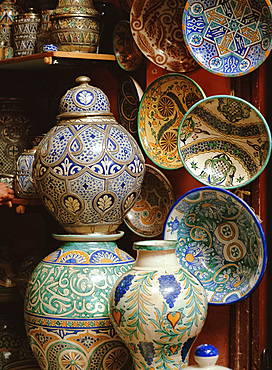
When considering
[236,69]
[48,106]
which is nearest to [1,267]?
[48,106]

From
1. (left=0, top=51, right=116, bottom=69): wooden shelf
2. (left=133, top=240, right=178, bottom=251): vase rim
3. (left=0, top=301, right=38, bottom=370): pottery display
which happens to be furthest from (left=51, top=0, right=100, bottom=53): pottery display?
(left=0, top=301, right=38, bottom=370): pottery display

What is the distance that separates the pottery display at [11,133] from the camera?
2695 millimetres

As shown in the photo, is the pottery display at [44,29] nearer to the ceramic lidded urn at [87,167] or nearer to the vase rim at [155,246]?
the ceramic lidded urn at [87,167]

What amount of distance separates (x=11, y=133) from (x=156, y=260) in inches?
42.4

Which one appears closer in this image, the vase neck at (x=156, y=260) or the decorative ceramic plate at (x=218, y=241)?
the vase neck at (x=156, y=260)

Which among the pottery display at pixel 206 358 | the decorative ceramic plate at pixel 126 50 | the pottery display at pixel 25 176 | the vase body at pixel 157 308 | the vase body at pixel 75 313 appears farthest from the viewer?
the pottery display at pixel 25 176

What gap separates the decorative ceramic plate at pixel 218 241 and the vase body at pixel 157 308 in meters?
0.22

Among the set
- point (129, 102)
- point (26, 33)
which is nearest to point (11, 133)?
point (26, 33)

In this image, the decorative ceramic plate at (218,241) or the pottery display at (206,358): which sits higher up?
the decorative ceramic plate at (218,241)

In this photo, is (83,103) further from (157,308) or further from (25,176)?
(157,308)

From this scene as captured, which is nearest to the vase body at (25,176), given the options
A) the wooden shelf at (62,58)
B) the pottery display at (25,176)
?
the pottery display at (25,176)

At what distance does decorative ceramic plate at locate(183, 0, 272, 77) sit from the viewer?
2039 millimetres

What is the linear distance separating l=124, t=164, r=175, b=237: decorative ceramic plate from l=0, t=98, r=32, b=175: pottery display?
0.55 m

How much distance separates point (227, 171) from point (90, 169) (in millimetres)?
418
